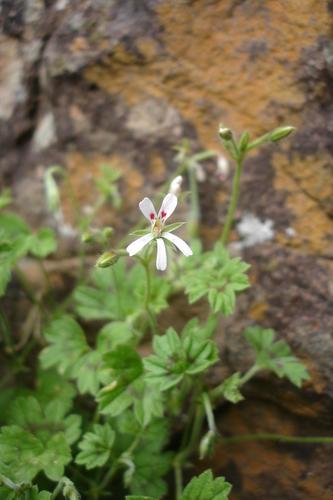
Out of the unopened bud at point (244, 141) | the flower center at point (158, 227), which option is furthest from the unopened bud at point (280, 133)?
the flower center at point (158, 227)

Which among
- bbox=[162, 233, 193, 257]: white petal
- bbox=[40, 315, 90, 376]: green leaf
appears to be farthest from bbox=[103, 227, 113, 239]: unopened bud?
bbox=[40, 315, 90, 376]: green leaf

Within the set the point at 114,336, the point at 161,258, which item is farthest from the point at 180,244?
the point at 114,336

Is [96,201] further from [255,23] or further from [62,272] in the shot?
[255,23]

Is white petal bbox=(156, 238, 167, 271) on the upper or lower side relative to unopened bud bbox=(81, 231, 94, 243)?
upper

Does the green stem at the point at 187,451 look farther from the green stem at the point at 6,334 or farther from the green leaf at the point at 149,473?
the green stem at the point at 6,334

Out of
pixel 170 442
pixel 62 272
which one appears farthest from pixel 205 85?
pixel 170 442

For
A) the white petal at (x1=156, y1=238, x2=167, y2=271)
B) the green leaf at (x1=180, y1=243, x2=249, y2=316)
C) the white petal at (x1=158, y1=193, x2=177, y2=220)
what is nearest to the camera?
the white petal at (x1=156, y1=238, x2=167, y2=271)

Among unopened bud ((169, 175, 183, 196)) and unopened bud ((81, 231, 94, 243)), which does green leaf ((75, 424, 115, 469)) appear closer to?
unopened bud ((81, 231, 94, 243))

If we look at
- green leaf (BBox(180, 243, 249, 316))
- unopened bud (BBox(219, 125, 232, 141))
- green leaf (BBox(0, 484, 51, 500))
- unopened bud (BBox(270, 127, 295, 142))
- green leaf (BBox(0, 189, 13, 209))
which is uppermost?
unopened bud (BBox(219, 125, 232, 141))
